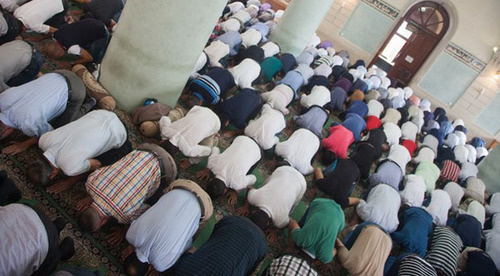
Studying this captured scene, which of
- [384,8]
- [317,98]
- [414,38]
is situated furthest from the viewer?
[414,38]

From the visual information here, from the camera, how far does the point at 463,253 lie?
3205mm

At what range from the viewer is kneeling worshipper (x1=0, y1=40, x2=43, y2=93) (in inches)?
91.1

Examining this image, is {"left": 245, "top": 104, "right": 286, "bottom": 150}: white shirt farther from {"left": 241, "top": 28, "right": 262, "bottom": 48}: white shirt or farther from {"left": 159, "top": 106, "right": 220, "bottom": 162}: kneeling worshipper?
{"left": 241, "top": 28, "right": 262, "bottom": 48}: white shirt

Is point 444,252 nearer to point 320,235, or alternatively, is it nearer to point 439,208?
point 439,208

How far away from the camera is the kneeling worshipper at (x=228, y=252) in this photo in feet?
5.63

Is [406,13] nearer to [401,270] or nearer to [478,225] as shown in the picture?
[478,225]

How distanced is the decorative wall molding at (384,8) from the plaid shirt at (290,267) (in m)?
8.38

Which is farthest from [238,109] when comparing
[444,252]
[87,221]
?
[444,252]

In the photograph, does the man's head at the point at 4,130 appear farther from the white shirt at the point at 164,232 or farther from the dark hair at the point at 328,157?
the dark hair at the point at 328,157

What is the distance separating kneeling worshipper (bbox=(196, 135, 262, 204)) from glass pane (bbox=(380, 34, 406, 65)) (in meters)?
8.12

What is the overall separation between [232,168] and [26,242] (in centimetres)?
152

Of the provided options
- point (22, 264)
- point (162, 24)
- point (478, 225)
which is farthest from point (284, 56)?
point (22, 264)

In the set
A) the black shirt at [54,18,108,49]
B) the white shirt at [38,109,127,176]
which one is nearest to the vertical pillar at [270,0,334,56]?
the black shirt at [54,18,108,49]

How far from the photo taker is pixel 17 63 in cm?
240
